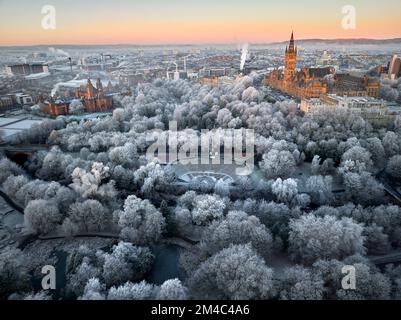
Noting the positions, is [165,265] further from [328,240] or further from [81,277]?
[328,240]

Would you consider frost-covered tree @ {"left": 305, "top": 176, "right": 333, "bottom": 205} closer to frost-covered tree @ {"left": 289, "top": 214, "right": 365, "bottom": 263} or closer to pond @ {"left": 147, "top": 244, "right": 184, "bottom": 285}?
frost-covered tree @ {"left": 289, "top": 214, "right": 365, "bottom": 263}

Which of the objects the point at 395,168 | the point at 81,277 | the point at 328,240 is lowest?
the point at 81,277

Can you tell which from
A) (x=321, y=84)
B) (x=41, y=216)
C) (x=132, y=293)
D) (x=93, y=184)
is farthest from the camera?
(x=321, y=84)

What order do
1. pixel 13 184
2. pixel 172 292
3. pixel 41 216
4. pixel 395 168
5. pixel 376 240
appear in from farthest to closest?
pixel 395 168, pixel 13 184, pixel 41 216, pixel 376 240, pixel 172 292

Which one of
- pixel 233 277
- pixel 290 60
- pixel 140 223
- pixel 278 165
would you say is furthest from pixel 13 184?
pixel 290 60

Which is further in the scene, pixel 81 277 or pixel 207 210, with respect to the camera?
pixel 207 210

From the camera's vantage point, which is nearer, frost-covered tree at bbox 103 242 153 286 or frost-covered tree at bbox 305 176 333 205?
frost-covered tree at bbox 103 242 153 286

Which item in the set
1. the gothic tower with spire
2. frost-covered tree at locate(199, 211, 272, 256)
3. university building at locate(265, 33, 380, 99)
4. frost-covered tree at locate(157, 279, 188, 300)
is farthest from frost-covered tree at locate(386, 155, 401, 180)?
the gothic tower with spire

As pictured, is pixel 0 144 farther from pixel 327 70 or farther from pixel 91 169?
pixel 327 70
